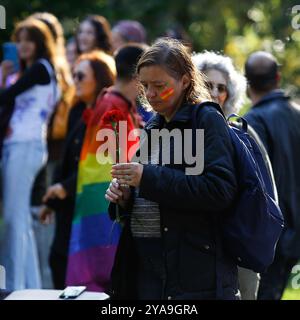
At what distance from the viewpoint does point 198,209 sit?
13.0ft

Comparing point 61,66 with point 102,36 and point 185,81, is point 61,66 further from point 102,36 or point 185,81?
point 185,81

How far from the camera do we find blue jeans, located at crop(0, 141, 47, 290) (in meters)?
7.55

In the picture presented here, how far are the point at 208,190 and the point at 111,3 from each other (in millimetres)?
8364

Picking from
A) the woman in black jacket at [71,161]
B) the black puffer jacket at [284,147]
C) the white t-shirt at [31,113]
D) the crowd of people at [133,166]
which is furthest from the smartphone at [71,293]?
the white t-shirt at [31,113]

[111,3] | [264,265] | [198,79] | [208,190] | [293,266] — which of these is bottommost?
[293,266]

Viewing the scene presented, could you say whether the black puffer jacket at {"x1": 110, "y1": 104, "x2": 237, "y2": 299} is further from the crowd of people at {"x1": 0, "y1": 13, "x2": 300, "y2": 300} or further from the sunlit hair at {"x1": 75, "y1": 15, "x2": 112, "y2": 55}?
the sunlit hair at {"x1": 75, "y1": 15, "x2": 112, "y2": 55}

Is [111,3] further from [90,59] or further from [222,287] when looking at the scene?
[222,287]

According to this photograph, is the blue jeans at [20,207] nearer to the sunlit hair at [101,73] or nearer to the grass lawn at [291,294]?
the sunlit hair at [101,73]

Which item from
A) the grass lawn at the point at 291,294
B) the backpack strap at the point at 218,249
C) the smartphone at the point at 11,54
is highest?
the smartphone at the point at 11,54

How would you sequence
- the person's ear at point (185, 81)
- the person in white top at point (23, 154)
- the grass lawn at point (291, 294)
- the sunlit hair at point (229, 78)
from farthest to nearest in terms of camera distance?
the grass lawn at point (291, 294) → the person in white top at point (23, 154) → the sunlit hair at point (229, 78) → the person's ear at point (185, 81)

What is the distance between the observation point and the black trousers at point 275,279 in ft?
22.4

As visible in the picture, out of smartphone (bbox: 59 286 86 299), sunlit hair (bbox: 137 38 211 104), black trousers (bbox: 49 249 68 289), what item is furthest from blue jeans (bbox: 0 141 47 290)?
sunlit hair (bbox: 137 38 211 104)

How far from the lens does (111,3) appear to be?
12.0 metres

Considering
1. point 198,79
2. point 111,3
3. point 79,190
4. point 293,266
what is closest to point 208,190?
point 198,79
